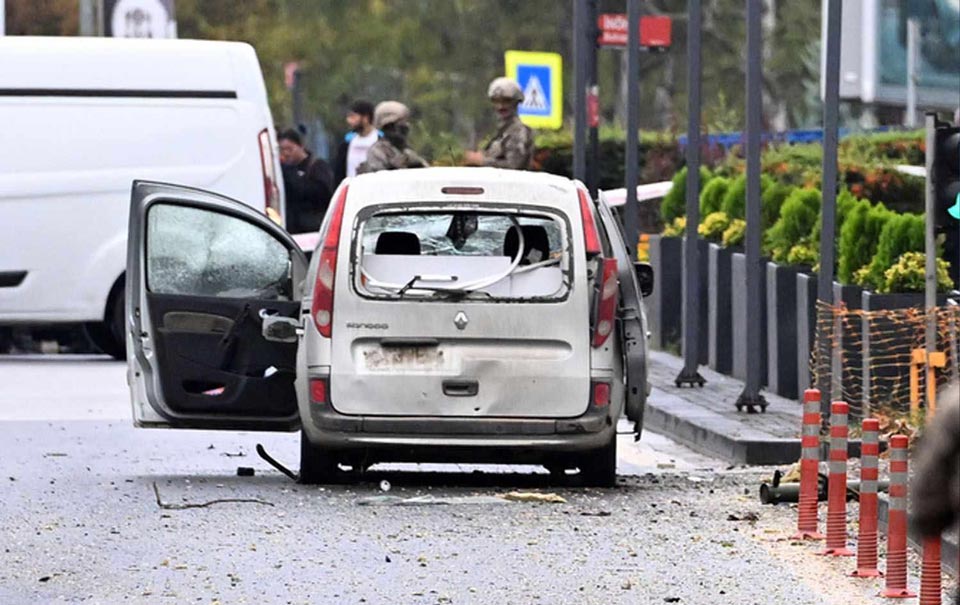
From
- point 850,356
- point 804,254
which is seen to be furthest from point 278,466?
point 804,254

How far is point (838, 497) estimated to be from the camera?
1124 cm

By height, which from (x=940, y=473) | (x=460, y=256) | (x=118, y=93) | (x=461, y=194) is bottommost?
(x=460, y=256)

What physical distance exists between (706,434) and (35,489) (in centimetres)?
460

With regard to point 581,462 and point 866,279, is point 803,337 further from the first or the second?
point 581,462

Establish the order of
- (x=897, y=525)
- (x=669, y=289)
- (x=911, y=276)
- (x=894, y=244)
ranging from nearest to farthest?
(x=897, y=525) → (x=911, y=276) → (x=894, y=244) → (x=669, y=289)

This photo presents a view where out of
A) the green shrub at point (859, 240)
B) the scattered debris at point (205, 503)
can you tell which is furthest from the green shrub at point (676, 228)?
the scattered debris at point (205, 503)

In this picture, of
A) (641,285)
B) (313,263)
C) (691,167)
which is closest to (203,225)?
(313,263)

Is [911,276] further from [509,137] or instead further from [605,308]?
[509,137]

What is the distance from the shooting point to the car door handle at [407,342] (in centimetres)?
1369

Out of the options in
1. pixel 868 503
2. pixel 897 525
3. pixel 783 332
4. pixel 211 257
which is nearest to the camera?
pixel 897 525

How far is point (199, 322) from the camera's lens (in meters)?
14.7

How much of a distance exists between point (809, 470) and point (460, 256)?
2.80 m

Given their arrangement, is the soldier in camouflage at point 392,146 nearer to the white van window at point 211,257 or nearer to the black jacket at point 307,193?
the white van window at point 211,257

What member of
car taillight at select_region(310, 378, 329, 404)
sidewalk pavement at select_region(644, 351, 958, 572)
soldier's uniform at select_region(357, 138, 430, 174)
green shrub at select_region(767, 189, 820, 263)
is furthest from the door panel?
green shrub at select_region(767, 189, 820, 263)
